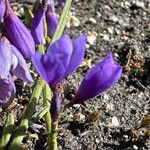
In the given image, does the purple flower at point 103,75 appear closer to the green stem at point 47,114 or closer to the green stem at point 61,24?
the green stem at point 47,114

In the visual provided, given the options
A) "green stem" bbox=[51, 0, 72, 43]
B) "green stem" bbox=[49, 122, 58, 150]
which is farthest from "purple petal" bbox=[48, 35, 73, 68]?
"green stem" bbox=[51, 0, 72, 43]

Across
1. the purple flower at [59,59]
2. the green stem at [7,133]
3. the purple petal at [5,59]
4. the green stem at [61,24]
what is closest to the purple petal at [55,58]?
the purple flower at [59,59]

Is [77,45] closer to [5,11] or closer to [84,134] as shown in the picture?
[5,11]

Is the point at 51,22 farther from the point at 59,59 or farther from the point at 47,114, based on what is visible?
the point at 59,59

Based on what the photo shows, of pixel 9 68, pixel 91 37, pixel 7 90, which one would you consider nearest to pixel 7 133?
pixel 7 90

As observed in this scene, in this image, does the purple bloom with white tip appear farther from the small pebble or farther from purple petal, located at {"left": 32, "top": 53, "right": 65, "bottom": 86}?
the small pebble

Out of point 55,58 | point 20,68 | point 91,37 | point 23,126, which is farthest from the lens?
point 91,37
